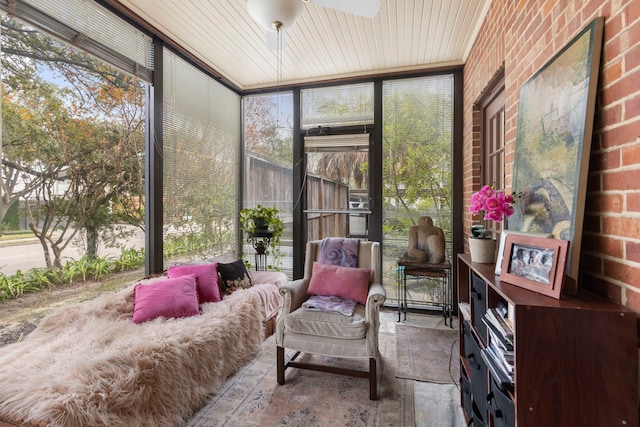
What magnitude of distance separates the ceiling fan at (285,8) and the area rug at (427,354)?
248 centimetres

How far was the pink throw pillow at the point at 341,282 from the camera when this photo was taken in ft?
7.61

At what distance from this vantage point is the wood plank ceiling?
2.42 metres

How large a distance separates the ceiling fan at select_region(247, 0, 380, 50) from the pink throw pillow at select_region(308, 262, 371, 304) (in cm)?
177

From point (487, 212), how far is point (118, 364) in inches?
78.0

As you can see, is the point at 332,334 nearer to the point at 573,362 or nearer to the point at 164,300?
the point at 164,300

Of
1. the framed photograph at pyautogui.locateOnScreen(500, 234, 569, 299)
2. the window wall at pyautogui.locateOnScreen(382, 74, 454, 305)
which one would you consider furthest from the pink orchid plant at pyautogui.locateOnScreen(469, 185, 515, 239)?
the window wall at pyautogui.locateOnScreen(382, 74, 454, 305)

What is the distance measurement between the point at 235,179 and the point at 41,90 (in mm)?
2190

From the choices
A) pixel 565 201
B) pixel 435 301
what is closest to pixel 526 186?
pixel 565 201

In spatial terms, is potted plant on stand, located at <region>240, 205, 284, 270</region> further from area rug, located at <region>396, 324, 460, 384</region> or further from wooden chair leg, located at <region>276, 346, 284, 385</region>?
area rug, located at <region>396, 324, 460, 384</region>

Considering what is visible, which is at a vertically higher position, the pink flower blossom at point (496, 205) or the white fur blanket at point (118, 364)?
the pink flower blossom at point (496, 205)

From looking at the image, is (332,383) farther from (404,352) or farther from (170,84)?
(170,84)

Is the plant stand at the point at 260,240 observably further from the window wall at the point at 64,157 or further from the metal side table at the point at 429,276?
the metal side table at the point at 429,276

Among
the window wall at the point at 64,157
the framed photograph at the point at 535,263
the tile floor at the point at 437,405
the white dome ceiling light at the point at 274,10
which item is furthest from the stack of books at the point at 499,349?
the window wall at the point at 64,157

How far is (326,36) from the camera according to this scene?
280cm
